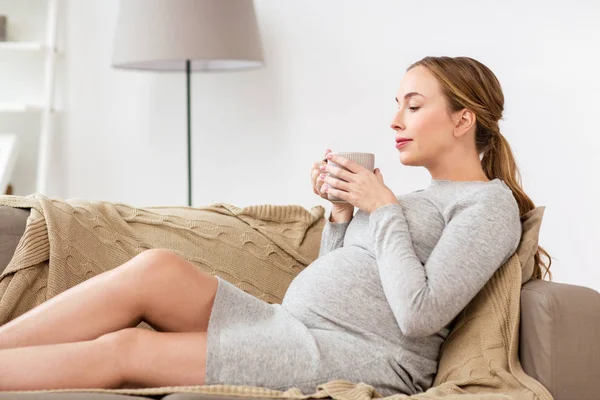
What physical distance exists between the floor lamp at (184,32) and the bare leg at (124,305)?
172 centimetres

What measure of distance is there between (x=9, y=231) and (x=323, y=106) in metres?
1.81

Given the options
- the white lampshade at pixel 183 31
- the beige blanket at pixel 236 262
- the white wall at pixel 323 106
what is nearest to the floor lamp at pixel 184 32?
the white lampshade at pixel 183 31

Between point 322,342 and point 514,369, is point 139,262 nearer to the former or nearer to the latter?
point 322,342

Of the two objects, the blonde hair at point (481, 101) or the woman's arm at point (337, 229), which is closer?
the blonde hair at point (481, 101)

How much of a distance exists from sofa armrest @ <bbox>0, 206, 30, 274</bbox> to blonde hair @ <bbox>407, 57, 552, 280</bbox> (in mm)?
1048

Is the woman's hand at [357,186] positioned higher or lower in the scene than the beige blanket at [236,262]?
higher

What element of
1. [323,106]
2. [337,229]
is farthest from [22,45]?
[337,229]

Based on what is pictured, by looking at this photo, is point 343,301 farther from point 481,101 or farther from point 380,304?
point 481,101

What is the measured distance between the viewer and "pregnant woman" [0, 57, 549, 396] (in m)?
1.67

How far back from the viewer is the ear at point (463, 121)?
201 centimetres

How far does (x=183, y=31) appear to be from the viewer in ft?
11.0

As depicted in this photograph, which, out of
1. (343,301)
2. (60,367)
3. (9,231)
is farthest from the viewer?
(9,231)

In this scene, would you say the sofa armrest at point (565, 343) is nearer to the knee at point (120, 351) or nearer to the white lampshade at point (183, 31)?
the knee at point (120, 351)

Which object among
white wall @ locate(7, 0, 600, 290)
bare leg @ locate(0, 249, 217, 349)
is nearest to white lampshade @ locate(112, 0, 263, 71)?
white wall @ locate(7, 0, 600, 290)
